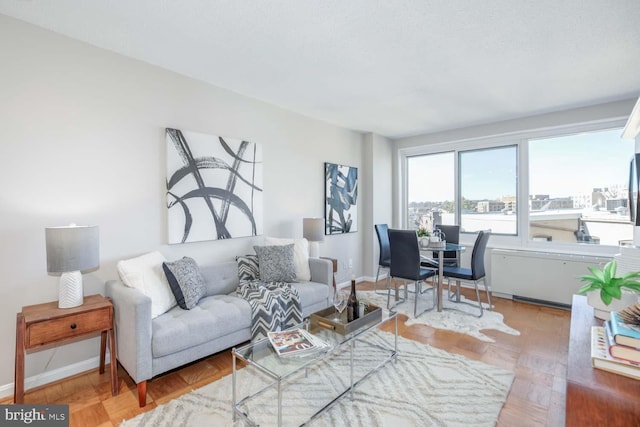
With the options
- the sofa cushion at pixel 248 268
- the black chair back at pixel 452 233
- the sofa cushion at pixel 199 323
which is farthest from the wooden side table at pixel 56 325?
the black chair back at pixel 452 233

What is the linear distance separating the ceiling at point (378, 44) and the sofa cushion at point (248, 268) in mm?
1817

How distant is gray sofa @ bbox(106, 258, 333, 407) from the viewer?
1.98 meters

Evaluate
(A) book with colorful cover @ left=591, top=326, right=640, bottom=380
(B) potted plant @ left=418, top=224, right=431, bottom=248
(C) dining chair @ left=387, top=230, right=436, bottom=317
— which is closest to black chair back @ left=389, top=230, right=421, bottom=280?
(C) dining chair @ left=387, top=230, right=436, bottom=317

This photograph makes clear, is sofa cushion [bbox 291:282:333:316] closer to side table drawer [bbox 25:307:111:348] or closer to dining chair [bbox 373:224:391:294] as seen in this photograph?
dining chair [bbox 373:224:391:294]

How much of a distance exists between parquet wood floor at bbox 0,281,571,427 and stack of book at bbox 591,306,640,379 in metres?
0.84

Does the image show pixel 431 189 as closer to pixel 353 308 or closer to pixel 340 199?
pixel 340 199

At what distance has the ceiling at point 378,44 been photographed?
1.97 metres

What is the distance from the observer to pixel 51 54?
2250mm

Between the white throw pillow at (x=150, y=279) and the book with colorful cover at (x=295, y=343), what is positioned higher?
the white throw pillow at (x=150, y=279)

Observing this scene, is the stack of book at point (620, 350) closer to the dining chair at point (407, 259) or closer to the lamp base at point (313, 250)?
the dining chair at point (407, 259)

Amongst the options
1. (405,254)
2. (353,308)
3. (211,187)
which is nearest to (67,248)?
(211,187)

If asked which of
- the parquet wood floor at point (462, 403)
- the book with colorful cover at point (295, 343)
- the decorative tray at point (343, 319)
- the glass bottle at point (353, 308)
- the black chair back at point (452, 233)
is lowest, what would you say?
the parquet wood floor at point (462, 403)

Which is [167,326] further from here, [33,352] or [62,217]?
[62,217]

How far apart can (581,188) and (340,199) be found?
3227mm
